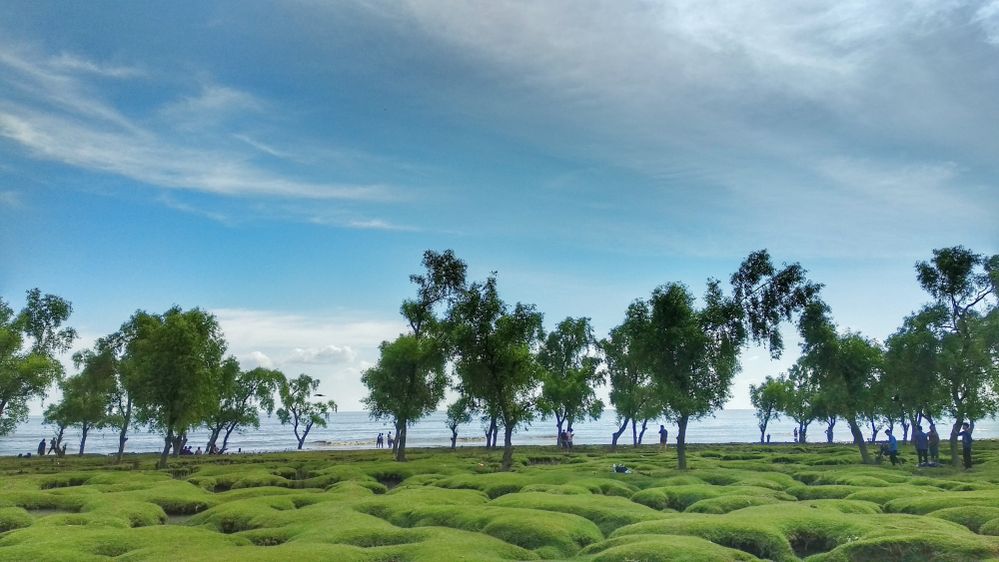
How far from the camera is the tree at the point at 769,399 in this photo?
128500 millimetres

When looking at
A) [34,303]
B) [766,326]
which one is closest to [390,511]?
[766,326]

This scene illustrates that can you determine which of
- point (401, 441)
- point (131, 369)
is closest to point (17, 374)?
point (131, 369)

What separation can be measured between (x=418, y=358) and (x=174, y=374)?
23.8 meters

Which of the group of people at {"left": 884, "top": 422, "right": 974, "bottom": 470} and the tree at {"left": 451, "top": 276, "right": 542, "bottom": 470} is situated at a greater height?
the tree at {"left": 451, "top": 276, "right": 542, "bottom": 470}

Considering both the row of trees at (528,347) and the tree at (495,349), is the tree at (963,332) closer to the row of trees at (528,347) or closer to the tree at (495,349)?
the row of trees at (528,347)

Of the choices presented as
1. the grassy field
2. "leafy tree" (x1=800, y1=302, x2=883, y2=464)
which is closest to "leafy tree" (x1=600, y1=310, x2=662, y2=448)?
"leafy tree" (x1=800, y1=302, x2=883, y2=464)

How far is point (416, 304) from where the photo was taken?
6881cm

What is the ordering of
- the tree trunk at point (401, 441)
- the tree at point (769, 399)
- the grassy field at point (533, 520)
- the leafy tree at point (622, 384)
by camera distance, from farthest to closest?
the tree at point (769, 399) < the leafy tree at point (622, 384) < the tree trunk at point (401, 441) < the grassy field at point (533, 520)

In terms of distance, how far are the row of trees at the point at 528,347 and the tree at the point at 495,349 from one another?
0.30 feet

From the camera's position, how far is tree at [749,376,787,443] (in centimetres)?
12850

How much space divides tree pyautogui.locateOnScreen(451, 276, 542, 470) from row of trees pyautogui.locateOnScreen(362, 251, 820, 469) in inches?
3.7

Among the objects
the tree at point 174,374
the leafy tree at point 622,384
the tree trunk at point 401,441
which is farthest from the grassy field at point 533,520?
the leafy tree at point 622,384

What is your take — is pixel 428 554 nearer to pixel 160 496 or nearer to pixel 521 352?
pixel 160 496

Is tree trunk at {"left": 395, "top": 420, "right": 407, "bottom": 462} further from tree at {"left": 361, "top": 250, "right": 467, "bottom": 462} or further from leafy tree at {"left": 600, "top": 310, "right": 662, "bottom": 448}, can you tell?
leafy tree at {"left": 600, "top": 310, "right": 662, "bottom": 448}
